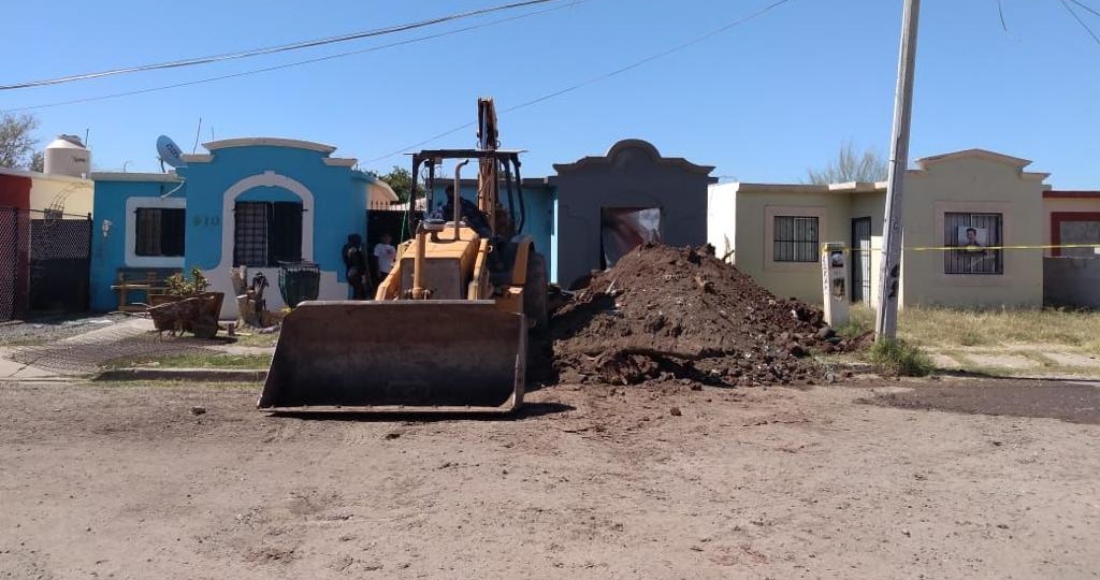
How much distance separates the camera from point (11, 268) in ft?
65.1

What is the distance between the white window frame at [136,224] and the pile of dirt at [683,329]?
426 inches

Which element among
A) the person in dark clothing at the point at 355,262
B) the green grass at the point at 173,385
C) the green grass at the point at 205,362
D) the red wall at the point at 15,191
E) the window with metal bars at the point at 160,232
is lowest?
the green grass at the point at 173,385

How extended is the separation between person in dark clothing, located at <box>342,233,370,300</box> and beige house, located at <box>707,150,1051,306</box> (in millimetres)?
8950

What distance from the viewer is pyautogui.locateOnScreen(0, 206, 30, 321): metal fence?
19.6 metres

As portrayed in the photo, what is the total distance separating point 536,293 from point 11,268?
12.7m

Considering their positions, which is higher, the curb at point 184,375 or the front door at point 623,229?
the front door at point 623,229

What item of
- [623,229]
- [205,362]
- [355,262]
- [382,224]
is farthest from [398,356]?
[623,229]

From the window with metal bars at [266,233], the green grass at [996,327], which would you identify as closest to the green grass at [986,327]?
the green grass at [996,327]

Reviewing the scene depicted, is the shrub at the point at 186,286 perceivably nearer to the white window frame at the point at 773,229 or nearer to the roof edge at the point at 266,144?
the roof edge at the point at 266,144

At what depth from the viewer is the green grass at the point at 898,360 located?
1309cm

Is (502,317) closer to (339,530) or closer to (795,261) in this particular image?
(339,530)

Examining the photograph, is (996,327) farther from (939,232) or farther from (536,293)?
(536,293)

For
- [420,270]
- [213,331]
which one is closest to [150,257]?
[213,331]

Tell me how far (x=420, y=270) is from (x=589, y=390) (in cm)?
241
